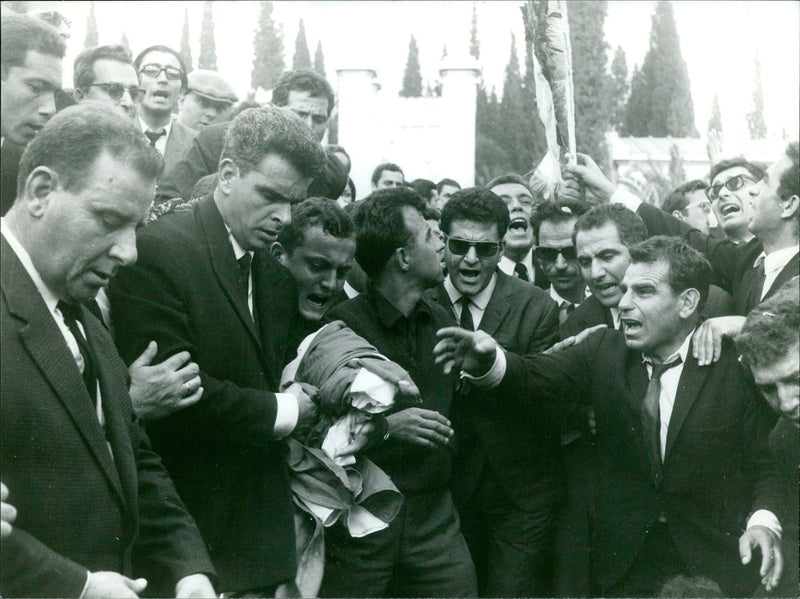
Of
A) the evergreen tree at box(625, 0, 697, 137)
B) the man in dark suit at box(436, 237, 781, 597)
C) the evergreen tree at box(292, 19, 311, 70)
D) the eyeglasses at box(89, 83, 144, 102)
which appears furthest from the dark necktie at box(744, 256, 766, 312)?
the evergreen tree at box(625, 0, 697, 137)

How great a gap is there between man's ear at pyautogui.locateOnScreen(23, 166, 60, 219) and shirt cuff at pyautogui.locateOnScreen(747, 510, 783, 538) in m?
2.93

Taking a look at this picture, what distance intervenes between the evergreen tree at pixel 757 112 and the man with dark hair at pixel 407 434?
6.43 feet

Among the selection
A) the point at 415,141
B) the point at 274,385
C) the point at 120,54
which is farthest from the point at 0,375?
the point at 415,141

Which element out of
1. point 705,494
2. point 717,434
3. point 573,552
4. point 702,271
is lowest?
point 573,552

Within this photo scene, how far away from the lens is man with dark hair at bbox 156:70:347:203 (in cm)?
456

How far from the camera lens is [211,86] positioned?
19.6 feet

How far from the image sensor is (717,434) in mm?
3766

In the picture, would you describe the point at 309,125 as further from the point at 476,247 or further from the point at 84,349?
the point at 84,349

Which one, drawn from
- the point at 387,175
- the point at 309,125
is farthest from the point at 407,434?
the point at 387,175

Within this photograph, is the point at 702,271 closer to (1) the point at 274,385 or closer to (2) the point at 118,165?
(1) the point at 274,385

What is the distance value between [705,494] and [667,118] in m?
17.4

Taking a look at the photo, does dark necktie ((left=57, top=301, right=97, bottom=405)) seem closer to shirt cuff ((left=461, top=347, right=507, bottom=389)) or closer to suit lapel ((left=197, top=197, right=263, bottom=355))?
suit lapel ((left=197, top=197, right=263, bottom=355))

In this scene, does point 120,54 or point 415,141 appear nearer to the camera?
point 120,54

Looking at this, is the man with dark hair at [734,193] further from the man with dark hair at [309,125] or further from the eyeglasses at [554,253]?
the man with dark hair at [309,125]
